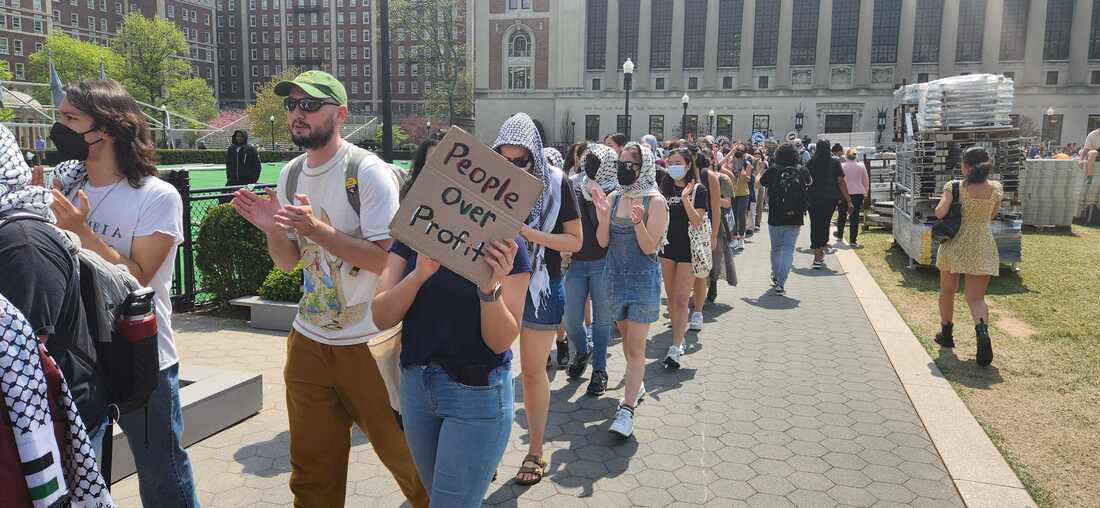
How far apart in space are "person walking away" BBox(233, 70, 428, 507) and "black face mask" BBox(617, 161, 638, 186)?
8.34 ft

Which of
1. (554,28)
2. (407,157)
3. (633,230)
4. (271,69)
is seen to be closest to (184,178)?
(633,230)

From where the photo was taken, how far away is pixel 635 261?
5629 millimetres

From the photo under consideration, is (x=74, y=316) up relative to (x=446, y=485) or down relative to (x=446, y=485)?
up

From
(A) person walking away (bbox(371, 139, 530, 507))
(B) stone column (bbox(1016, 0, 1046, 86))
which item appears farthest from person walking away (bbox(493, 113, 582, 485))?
(B) stone column (bbox(1016, 0, 1046, 86))

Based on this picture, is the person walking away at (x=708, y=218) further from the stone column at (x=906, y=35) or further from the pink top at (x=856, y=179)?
the stone column at (x=906, y=35)

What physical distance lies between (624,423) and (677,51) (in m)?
69.9

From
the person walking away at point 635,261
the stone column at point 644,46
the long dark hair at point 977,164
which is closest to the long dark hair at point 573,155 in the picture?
the person walking away at point 635,261

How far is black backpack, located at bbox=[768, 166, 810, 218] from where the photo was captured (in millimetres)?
10375

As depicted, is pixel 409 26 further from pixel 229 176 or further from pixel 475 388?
pixel 475 388

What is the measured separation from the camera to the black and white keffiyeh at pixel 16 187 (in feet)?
7.02

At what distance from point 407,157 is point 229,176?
56.8 meters

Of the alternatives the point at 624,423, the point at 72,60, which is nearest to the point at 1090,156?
the point at 624,423

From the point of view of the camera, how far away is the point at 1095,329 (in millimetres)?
8328

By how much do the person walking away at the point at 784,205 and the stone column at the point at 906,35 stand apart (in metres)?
63.5
